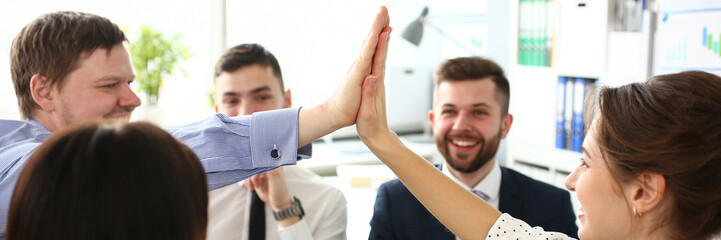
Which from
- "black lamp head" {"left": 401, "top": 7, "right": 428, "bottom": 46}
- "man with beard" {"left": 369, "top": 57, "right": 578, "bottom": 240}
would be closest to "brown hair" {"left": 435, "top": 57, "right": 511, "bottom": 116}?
"man with beard" {"left": 369, "top": 57, "right": 578, "bottom": 240}

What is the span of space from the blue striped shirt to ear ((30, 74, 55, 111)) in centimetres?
10

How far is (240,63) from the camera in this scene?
227cm

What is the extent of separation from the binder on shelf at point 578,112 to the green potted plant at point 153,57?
2.36 m

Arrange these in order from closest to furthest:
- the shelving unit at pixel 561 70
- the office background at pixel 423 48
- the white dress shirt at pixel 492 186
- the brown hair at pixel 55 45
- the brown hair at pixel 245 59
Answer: the brown hair at pixel 55 45 < the white dress shirt at pixel 492 186 < the brown hair at pixel 245 59 < the office background at pixel 423 48 < the shelving unit at pixel 561 70

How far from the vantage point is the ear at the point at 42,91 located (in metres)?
1.46

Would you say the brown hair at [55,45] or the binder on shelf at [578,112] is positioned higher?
the brown hair at [55,45]

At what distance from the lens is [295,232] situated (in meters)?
2.02

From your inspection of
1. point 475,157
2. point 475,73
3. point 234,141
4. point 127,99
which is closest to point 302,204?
point 475,157

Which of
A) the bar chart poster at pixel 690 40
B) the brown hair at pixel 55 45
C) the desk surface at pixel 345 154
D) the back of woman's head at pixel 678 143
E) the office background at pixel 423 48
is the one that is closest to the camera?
the back of woman's head at pixel 678 143

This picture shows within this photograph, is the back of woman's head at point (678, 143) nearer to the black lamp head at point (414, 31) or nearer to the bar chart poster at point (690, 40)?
the bar chart poster at point (690, 40)

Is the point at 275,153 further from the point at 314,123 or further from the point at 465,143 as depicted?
the point at 465,143

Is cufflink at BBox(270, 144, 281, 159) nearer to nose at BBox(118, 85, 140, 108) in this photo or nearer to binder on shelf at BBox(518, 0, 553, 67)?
nose at BBox(118, 85, 140, 108)

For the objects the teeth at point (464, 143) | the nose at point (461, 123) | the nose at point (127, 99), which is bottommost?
the teeth at point (464, 143)

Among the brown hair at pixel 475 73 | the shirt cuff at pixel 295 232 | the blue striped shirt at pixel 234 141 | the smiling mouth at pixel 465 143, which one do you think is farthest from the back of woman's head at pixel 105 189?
the brown hair at pixel 475 73
